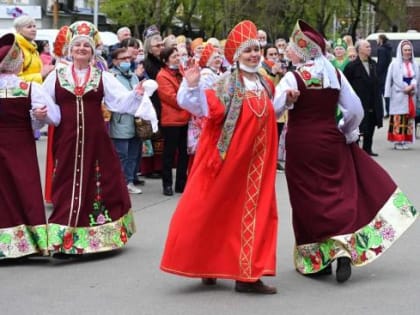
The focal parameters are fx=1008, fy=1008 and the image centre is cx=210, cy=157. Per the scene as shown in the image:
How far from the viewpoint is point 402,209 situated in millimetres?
6945

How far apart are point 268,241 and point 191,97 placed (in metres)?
1.05

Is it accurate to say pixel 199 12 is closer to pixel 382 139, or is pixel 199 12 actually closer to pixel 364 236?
pixel 382 139

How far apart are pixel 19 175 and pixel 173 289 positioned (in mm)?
1568

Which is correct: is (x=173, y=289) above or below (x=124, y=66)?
below

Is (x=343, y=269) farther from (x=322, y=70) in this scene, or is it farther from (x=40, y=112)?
(x=40, y=112)

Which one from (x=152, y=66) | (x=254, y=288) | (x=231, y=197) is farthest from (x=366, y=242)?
(x=152, y=66)

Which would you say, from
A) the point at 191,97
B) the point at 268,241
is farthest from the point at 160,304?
the point at 191,97

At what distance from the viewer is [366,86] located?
14578mm

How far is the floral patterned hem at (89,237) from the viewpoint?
24.5 ft

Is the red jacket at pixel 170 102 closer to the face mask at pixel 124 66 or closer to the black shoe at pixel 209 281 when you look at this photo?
the face mask at pixel 124 66

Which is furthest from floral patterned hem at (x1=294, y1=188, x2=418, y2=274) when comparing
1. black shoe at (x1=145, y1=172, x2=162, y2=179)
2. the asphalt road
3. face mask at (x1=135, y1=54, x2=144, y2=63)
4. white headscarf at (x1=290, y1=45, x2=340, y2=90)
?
black shoe at (x1=145, y1=172, x2=162, y2=179)

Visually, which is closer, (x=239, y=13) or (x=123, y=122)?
(x=123, y=122)

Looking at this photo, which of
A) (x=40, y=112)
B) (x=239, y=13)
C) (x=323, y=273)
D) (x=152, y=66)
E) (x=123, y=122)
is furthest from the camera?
(x=239, y=13)

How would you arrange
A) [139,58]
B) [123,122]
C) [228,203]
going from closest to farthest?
[228,203]
[123,122]
[139,58]
